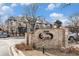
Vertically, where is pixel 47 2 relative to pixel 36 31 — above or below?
above

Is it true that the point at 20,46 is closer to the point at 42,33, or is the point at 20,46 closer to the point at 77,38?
the point at 42,33

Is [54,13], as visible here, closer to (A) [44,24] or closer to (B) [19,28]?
(A) [44,24]

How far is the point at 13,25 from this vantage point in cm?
303

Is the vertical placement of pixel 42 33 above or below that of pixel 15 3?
below

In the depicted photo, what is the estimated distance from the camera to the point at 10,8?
A: 302 cm

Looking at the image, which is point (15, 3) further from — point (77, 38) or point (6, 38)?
point (77, 38)

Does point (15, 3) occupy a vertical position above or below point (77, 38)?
above

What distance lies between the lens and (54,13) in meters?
3.01

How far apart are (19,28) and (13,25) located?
0.24 feet

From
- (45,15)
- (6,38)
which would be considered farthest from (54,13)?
(6,38)

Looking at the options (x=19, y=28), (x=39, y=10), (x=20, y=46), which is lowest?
(x=20, y=46)

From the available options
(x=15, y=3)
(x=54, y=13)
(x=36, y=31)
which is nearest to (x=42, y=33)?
(x=36, y=31)

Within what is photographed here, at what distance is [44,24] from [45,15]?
3.9 inches

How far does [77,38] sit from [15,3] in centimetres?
77
